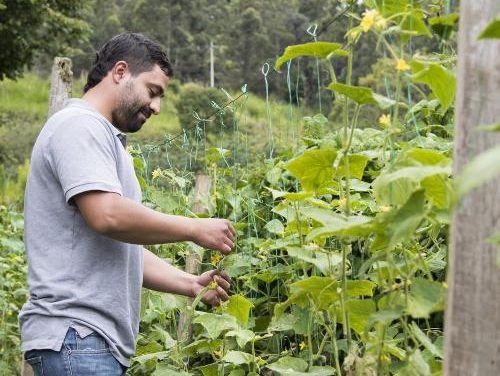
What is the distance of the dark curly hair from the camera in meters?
2.46

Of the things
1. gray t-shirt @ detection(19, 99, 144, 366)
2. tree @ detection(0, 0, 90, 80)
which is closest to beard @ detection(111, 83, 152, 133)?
gray t-shirt @ detection(19, 99, 144, 366)

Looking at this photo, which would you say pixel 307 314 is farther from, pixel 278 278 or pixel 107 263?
pixel 107 263

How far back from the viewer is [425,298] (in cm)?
148

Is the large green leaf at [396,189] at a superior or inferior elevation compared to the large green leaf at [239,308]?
superior

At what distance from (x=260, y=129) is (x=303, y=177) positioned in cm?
2260

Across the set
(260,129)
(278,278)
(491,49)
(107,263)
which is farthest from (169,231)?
(260,129)

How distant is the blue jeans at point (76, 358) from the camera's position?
7.00 feet

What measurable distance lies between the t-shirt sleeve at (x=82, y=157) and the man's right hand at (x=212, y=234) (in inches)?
7.7

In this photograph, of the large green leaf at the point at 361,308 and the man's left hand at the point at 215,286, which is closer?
the large green leaf at the point at 361,308

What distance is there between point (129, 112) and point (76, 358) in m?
0.65

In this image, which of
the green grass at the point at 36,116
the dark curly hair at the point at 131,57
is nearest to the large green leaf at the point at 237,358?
the dark curly hair at the point at 131,57

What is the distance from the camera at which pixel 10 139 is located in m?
21.5

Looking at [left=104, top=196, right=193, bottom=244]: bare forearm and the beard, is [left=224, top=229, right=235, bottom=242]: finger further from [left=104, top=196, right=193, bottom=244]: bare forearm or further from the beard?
the beard

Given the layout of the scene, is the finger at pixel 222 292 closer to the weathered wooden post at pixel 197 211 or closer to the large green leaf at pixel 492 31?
the weathered wooden post at pixel 197 211
